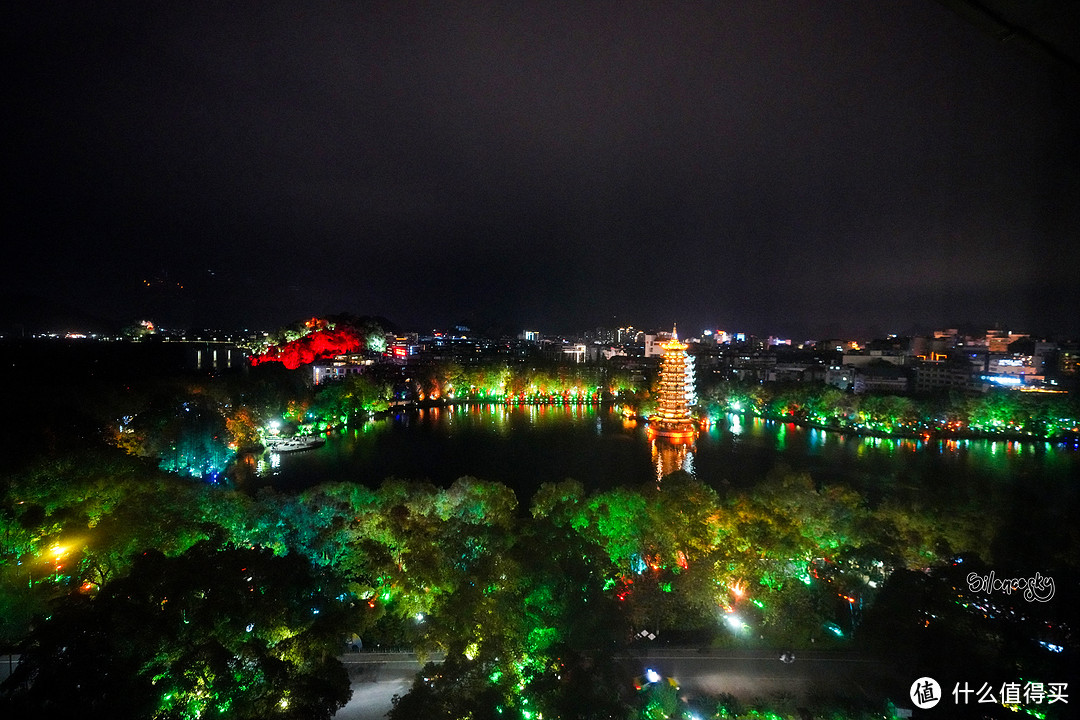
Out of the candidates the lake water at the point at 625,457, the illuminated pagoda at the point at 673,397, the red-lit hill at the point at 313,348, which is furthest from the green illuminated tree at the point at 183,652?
the red-lit hill at the point at 313,348

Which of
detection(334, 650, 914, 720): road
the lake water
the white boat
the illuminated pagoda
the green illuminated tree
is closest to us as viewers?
the green illuminated tree

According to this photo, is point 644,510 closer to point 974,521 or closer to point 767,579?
point 767,579

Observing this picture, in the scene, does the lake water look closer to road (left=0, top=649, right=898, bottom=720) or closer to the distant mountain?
road (left=0, top=649, right=898, bottom=720)

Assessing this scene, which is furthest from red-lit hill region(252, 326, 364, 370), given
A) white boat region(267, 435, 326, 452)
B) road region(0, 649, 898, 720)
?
road region(0, 649, 898, 720)

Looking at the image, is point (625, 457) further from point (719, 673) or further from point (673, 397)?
point (719, 673)

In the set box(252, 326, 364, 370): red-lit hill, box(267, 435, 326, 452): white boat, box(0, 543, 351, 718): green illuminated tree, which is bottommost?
box(267, 435, 326, 452): white boat

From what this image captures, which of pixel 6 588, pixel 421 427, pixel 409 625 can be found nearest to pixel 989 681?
pixel 409 625

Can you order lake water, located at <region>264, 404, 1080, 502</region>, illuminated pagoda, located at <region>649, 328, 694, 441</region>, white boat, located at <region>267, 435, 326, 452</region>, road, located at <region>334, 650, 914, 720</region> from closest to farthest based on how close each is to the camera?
road, located at <region>334, 650, 914, 720</region> < lake water, located at <region>264, 404, 1080, 502</region> < white boat, located at <region>267, 435, 326, 452</region> < illuminated pagoda, located at <region>649, 328, 694, 441</region>

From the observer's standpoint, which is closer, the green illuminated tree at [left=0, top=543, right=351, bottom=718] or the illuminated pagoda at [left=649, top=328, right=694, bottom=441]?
the green illuminated tree at [left=0, top=543, right=351, bottom=718]
